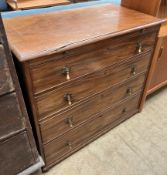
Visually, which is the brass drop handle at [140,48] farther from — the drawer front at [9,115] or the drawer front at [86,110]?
the drawer front at [9,115]

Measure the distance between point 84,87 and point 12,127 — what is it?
1.49 ft

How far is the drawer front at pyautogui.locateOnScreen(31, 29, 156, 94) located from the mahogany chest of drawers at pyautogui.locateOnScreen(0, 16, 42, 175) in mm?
129

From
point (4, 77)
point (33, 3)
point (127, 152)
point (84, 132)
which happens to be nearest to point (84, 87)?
point (84, 132)

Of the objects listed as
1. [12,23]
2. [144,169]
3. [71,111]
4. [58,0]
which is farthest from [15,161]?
[58,0]

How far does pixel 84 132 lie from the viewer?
1349 mm

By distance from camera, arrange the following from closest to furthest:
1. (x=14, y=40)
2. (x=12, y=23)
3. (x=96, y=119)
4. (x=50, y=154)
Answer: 1. (x=14, y=40)
2. (x=12, y=23)
3. (x=50, y=154)
4. (x=96, y=119)

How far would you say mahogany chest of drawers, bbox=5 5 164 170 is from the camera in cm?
88

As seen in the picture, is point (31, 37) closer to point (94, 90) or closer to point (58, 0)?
point (94, 90)

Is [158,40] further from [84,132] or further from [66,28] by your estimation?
[84,132]

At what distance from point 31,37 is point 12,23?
258 millimetres

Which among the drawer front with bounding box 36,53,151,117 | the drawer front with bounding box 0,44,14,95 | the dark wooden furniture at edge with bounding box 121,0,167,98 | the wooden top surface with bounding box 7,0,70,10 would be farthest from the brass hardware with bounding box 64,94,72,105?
the wooden top surface with bounding box 7,0,70,10

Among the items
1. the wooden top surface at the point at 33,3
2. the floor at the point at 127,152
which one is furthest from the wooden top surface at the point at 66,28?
the wooden top surface at the point at 33,3

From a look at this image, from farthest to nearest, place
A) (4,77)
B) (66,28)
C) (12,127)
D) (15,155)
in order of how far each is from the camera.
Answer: (66,28) < (15,155) < (12,127) < (4,77)

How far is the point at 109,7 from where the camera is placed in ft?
4.66
